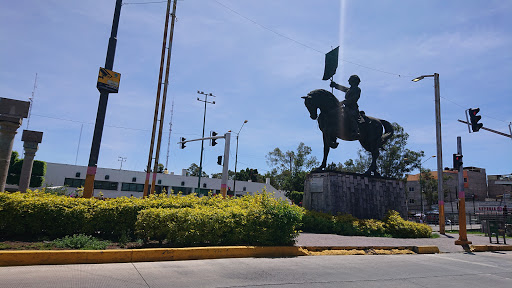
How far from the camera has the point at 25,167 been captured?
73.3ft

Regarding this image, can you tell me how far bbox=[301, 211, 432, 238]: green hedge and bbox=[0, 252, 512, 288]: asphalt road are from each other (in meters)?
5.01

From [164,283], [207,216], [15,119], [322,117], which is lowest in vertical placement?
[164,283]

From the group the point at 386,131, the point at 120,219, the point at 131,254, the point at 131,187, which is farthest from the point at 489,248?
the point at 131,187

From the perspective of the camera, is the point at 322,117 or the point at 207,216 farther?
the point at 322,117

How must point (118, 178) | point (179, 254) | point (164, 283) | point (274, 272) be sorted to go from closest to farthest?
1. point (164, 283)
2. point (274, 272)
3. point (179, 254)
4. point (118, 178)

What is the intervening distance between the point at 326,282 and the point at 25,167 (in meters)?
22.8

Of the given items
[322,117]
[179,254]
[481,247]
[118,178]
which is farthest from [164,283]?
[118,178]

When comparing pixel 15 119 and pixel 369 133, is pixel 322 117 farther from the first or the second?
pixel 15 119

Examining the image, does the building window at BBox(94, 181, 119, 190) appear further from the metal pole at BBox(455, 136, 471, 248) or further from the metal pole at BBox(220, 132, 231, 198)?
the metal pole at BBox(455, 136, 471, 248)

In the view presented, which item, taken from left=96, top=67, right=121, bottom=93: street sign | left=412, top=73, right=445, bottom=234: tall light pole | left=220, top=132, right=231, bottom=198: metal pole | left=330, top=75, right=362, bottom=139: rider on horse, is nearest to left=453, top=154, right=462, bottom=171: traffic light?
left=330, top=75, right=362, bottom=139: rider on horse

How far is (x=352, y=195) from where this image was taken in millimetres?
17297

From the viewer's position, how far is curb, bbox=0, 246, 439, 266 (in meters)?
6.45

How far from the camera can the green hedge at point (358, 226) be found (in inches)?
564

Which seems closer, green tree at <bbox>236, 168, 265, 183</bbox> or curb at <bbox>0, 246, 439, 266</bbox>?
curb at <bbox>0, 246, 439, 266</bbox>
